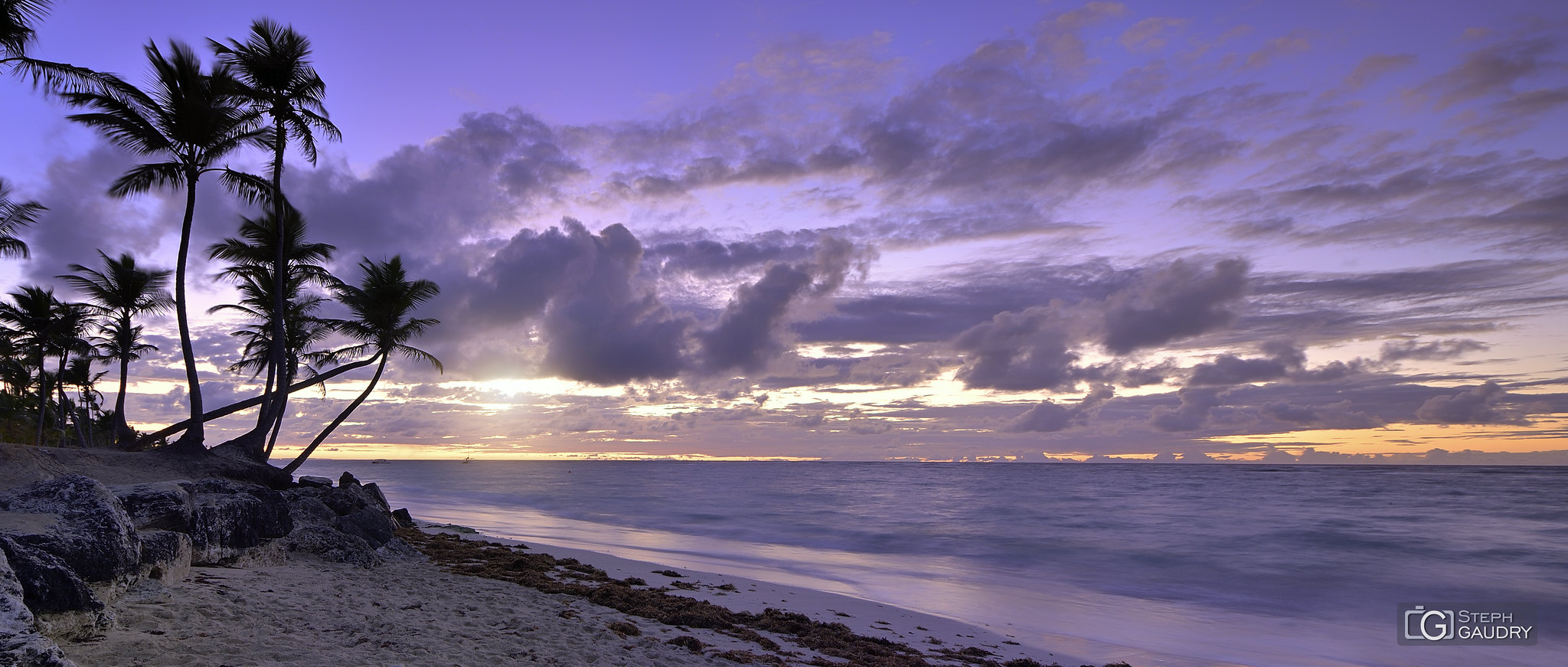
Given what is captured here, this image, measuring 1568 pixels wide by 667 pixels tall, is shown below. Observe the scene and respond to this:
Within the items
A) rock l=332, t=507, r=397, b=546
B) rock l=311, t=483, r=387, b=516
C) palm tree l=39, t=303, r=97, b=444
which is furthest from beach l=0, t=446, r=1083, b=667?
palm tree l=39, t=303, r=97, b=444

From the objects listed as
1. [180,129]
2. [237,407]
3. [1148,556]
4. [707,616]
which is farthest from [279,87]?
[1148,556]

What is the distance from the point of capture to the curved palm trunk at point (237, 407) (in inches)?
692

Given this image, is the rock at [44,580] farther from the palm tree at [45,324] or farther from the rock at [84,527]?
the palm tree at [45,324]

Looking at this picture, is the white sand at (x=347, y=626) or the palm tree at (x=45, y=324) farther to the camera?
the palm tree at (x=45, y=324)

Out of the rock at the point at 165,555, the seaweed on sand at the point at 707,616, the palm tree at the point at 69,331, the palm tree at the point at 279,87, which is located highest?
the palm tree at the point at 279,87

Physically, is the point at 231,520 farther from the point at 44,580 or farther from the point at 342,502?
the point at 342,502

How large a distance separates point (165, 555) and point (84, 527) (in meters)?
1.54

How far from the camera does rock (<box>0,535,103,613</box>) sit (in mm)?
4543

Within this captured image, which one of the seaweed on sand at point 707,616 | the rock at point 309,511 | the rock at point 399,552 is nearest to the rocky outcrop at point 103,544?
the rock at point 399,552

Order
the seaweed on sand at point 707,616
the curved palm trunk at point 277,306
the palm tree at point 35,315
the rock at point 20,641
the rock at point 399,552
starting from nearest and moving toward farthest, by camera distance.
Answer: the rock at point 20,641 < the seaweed on sand at point 707,616 < the rock at point 399,552 < the curved palm trunk at point 277,306 < the palm tree at point 35,315

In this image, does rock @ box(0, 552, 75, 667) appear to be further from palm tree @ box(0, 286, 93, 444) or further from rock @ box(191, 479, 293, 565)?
palm tree @ box(0, 286, 93, 444)

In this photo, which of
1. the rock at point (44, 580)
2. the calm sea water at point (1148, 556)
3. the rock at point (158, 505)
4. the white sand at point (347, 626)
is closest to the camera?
the rock at point (44, 580)

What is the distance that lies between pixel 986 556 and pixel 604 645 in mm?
17103

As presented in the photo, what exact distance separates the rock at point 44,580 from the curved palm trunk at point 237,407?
41.9ft
